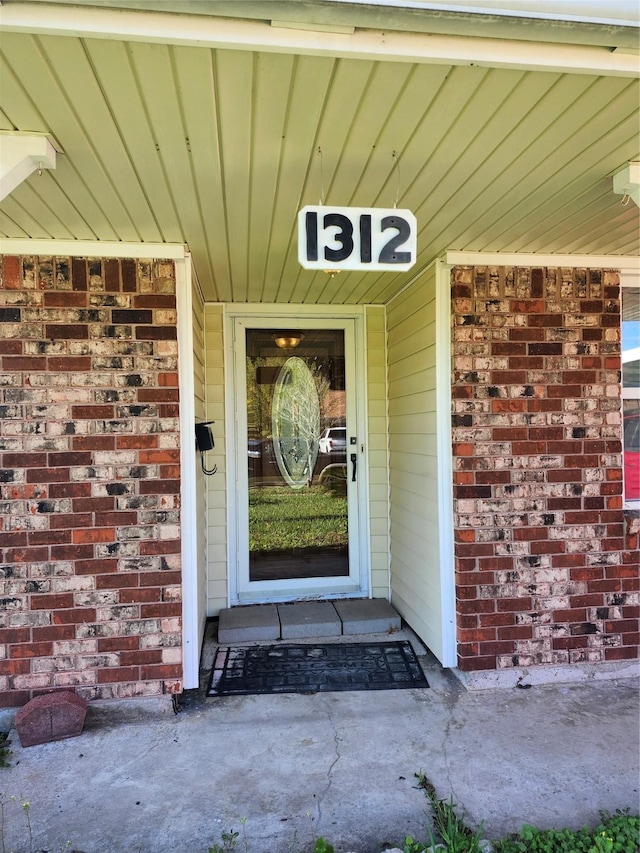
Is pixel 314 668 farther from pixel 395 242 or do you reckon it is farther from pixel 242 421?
pixel 395 242

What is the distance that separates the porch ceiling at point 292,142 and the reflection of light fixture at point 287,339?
1.28 m

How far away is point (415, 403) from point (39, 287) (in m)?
2.29

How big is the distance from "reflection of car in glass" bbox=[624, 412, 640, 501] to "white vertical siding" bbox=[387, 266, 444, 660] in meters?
1.28

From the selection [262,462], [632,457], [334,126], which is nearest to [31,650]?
[262,462]

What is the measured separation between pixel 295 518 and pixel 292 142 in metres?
2.87

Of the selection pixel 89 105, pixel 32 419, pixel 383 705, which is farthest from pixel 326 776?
pixel 89 105

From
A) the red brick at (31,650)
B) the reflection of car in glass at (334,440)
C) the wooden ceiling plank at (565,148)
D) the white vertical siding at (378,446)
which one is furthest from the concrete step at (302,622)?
the wooden ceiling plank at (565,148)

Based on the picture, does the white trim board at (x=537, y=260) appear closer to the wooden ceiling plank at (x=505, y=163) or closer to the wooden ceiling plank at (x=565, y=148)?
the wooden ceiling plank at (x=505, y=163)

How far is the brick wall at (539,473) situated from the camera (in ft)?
9.44

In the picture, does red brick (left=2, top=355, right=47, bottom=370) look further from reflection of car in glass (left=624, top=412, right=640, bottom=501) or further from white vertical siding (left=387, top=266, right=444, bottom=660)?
reflection of car in glass (left=624, top=412, right=640, bottom=501)

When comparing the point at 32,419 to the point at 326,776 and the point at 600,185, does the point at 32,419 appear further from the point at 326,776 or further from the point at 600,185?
the point at 600,185

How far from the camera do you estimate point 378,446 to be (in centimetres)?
402

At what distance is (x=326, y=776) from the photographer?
2143 millimetres

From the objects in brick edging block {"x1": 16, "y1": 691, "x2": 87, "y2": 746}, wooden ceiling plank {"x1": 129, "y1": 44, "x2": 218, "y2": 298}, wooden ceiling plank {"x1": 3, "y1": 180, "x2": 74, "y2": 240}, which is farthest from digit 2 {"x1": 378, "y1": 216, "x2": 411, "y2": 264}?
brick edging block {"x1": 16, "y1": 691, "x2": 87, "y2": 746}
